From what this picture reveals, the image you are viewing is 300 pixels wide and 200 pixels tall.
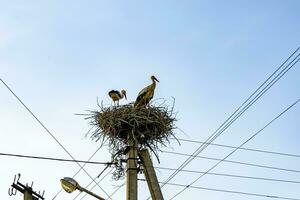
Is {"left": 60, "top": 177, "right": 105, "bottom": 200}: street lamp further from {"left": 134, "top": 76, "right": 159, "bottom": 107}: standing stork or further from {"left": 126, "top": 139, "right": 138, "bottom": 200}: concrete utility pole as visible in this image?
{"left": 134, "top": 76, "right": 159, "bottom": 107}: standing stork

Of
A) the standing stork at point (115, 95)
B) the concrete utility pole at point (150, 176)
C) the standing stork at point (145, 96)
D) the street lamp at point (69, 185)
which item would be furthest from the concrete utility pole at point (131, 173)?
the standing stork at point (115, 95)

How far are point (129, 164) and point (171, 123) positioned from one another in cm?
209

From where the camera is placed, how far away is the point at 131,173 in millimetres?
10430

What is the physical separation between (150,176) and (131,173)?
0.44 metres

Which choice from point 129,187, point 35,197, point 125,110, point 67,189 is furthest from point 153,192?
point 35,197

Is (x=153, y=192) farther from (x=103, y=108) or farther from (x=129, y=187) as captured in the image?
(x=103, y=108)

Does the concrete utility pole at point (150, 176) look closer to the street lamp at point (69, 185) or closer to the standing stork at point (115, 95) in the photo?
the street lamp at point (69, 185)

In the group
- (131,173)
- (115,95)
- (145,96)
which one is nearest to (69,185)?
(131,173)

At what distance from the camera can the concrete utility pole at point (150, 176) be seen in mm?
9797

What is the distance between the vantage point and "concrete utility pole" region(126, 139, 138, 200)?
10016mm

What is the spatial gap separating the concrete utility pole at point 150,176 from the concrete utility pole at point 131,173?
0.18m

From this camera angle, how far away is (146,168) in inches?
406

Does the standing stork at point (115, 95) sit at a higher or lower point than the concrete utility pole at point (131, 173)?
higher

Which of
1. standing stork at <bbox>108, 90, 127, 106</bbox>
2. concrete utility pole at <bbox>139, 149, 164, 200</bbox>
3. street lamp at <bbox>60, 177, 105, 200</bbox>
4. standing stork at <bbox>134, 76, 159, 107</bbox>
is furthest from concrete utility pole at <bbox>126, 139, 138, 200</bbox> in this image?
standing stork at <bbox>108, 90, 127, 106</bbox>
